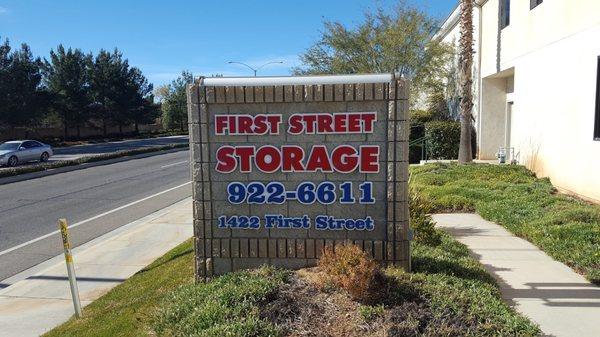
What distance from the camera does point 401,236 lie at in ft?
18.0

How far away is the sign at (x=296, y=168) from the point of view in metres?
5.42

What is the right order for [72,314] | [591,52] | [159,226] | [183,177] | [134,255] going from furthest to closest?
1. [183,177]
2. [159,226]
3. [591,52]
4. [134,255]
5. [72,314]

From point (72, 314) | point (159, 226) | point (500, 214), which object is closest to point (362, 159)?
point (72, 314)

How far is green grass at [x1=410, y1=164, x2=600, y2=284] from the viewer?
23.4 ft

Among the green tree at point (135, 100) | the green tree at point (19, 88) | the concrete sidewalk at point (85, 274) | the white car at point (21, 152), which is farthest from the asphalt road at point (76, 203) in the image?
the green tree at point (135, 100)

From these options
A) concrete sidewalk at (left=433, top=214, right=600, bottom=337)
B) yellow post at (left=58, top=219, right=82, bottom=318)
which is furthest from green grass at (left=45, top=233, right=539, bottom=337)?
concrete sidewalk at (left=433, top=214, right=600, bottom=337)

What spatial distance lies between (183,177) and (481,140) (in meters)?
12.7

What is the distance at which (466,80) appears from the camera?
19.7 m

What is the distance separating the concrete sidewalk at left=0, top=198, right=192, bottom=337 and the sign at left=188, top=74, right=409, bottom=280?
2263 millimetres

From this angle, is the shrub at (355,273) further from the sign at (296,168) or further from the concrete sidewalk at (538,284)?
the concrete sidewalk at (538,284)

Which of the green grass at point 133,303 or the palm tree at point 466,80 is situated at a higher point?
the palm tree at point 466,80

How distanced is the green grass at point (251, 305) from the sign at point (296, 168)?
1.32 ft

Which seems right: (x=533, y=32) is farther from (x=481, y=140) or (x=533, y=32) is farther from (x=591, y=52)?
(x=481, y=140)

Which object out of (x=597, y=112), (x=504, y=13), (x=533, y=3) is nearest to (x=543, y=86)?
(x=533, y=3)
